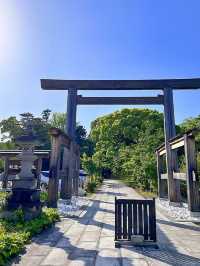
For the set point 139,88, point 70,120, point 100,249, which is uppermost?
point 139,88

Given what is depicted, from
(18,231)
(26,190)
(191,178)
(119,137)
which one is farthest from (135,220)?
(119,137)

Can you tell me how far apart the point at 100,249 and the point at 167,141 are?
28.4ft

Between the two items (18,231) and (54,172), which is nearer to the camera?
(18,231)

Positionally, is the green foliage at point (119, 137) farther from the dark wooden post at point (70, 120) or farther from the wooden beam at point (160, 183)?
the dark wooden post at point (70, 120)

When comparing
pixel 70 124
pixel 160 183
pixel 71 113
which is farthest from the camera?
pixel 160 183

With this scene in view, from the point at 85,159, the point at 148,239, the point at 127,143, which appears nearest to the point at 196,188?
the point at 148,239

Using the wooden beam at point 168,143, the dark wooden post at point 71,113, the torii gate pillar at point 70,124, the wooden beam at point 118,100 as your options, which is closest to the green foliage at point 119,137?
the torii gate pillar at point 70,124

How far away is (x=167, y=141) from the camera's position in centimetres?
1313

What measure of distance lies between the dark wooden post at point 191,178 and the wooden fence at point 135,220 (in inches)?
Answer: 190

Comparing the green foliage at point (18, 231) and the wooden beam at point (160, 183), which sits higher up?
the wooden beam at point (160, 183)

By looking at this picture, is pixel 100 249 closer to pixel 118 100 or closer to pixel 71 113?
pixel 71 113

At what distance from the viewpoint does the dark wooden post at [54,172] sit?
10438 mm

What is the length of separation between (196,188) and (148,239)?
4952 mm

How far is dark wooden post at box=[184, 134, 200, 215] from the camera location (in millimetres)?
10062
